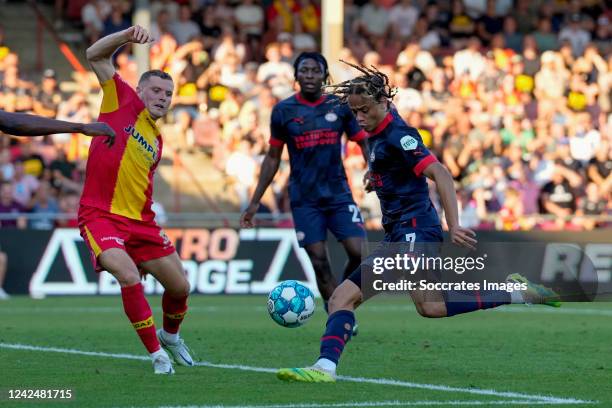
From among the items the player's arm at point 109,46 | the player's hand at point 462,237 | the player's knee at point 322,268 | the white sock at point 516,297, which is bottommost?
the player's knee at point 322,268

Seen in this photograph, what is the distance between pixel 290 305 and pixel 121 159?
5.36ft

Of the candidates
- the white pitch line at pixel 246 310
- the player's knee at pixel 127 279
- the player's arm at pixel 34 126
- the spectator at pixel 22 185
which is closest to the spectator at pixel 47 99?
the spectator at pixel 22 185

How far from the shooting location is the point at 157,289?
765 inches

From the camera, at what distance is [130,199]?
1002 cm

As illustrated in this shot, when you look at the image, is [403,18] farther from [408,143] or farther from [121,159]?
[408,143]

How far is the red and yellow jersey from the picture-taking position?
9.95 m

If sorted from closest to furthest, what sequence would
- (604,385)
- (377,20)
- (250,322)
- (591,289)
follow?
(604,385)
(250,322)
(591,289)
(377,20)


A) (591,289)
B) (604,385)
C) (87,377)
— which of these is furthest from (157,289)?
(604,385)

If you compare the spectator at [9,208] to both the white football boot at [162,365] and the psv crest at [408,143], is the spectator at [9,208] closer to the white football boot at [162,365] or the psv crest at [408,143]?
the white football boot at [162,365]

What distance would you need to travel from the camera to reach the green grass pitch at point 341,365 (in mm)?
8312

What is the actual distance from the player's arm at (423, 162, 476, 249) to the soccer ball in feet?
5.80

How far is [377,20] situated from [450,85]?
2.37 metres

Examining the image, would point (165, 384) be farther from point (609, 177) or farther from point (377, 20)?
point (377, 20)

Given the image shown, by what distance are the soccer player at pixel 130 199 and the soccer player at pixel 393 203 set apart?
1.39 m
